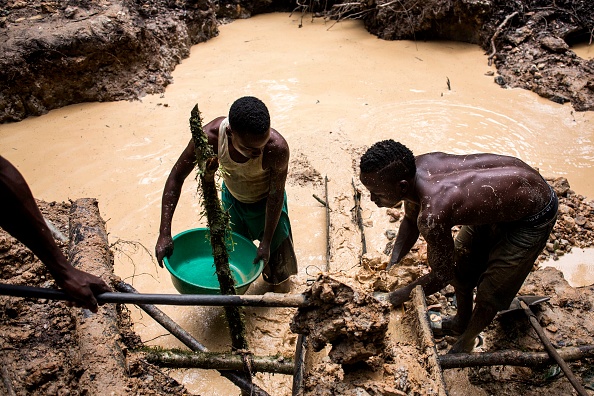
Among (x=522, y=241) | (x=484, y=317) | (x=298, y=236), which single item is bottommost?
(x=298, y=236)

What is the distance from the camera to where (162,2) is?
7.68 metres

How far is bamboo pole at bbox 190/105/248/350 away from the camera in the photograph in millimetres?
1930

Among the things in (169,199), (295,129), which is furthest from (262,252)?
(295,129)

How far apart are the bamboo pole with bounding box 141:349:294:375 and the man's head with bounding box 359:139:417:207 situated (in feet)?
3.65

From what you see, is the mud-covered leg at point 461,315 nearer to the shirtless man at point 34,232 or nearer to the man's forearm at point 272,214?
the man's forearm at point 272,214

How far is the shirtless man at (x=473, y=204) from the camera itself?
2445 mm

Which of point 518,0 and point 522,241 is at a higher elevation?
point 518,0

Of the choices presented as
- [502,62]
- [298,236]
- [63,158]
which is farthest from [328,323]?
[502,62]

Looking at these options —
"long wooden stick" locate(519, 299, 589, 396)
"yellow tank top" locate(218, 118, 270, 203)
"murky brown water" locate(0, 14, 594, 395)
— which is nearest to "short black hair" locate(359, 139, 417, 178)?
"yellow tank top" locate(218, 118, 270, 203)

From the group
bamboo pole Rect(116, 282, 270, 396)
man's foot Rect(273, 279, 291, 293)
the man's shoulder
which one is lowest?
man's foot Rect(273, 279, 291, 293)

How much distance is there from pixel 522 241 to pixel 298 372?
1.59 meters

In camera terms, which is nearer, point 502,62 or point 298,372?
point 298,372

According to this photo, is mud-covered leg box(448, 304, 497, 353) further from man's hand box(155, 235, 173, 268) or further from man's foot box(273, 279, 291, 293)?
man's hand box(155, 235, 173, 268)

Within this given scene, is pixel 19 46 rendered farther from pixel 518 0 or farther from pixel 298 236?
pixel 518 0
